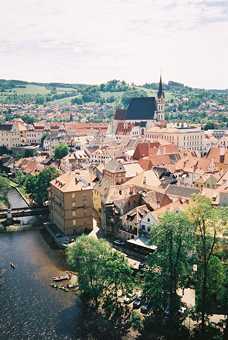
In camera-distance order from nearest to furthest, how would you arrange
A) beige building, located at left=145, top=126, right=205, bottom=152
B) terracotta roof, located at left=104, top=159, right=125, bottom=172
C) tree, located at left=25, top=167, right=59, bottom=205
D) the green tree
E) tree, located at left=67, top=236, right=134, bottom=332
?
tree, located at left=67, top=236, right=134, bottom=332
the green tree
terracotta roof, located at left=104, top=159, right=125, bottom=172
tree, located at left=25, top=167, right=59, bottom=205
beige building, located at left=145, top=126, right=205, bottom=152

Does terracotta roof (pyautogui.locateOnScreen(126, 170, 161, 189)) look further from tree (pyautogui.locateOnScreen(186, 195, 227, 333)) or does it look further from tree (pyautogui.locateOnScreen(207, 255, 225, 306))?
tree (pyautogui.locateOnScreen(207, 255, 225, 306))

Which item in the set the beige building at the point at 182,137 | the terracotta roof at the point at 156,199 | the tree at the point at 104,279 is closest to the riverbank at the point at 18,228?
the terracotta roof at the point at 156,199

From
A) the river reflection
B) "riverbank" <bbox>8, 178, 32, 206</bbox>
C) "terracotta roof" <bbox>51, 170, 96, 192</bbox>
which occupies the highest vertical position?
"terracotta roof" <bbox>51, 170, 96, 192</bbox>

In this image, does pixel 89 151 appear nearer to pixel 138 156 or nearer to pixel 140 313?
pixel 138 156

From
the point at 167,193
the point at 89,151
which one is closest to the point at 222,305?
the point at 167,193

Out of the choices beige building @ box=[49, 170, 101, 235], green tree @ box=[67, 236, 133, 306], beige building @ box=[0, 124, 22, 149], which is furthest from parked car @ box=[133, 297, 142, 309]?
beige building @ box=[0, 124, 22, 149]
